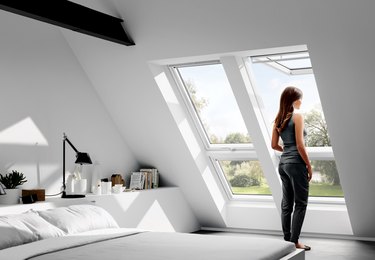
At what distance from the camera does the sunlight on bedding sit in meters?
5.57

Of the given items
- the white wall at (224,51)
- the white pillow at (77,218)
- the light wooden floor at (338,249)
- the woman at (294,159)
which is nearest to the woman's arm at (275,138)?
the woman at (294,159)

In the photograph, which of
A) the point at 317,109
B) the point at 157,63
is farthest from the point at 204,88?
the point at 317,109

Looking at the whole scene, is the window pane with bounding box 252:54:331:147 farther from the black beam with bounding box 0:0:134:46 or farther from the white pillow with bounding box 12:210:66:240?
the white pillow with bounding box 12:210:66:240

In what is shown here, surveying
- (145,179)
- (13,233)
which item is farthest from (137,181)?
(13,233)

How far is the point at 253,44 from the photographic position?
17.6 feet

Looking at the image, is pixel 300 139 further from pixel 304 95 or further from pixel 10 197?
pixel 10 197

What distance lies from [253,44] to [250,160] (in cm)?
208

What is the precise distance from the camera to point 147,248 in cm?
382

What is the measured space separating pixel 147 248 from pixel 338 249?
2939 mm

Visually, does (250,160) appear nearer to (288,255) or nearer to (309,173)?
(309,173)

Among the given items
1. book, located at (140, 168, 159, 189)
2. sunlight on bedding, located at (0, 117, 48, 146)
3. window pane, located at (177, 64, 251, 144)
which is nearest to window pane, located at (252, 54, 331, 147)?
window pane, located at (177, 64, 251, 144)

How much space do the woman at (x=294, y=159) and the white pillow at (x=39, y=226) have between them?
2406 millimetres

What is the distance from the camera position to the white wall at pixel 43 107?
560cm

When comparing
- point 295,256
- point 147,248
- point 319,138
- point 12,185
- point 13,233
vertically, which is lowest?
point 295,256
